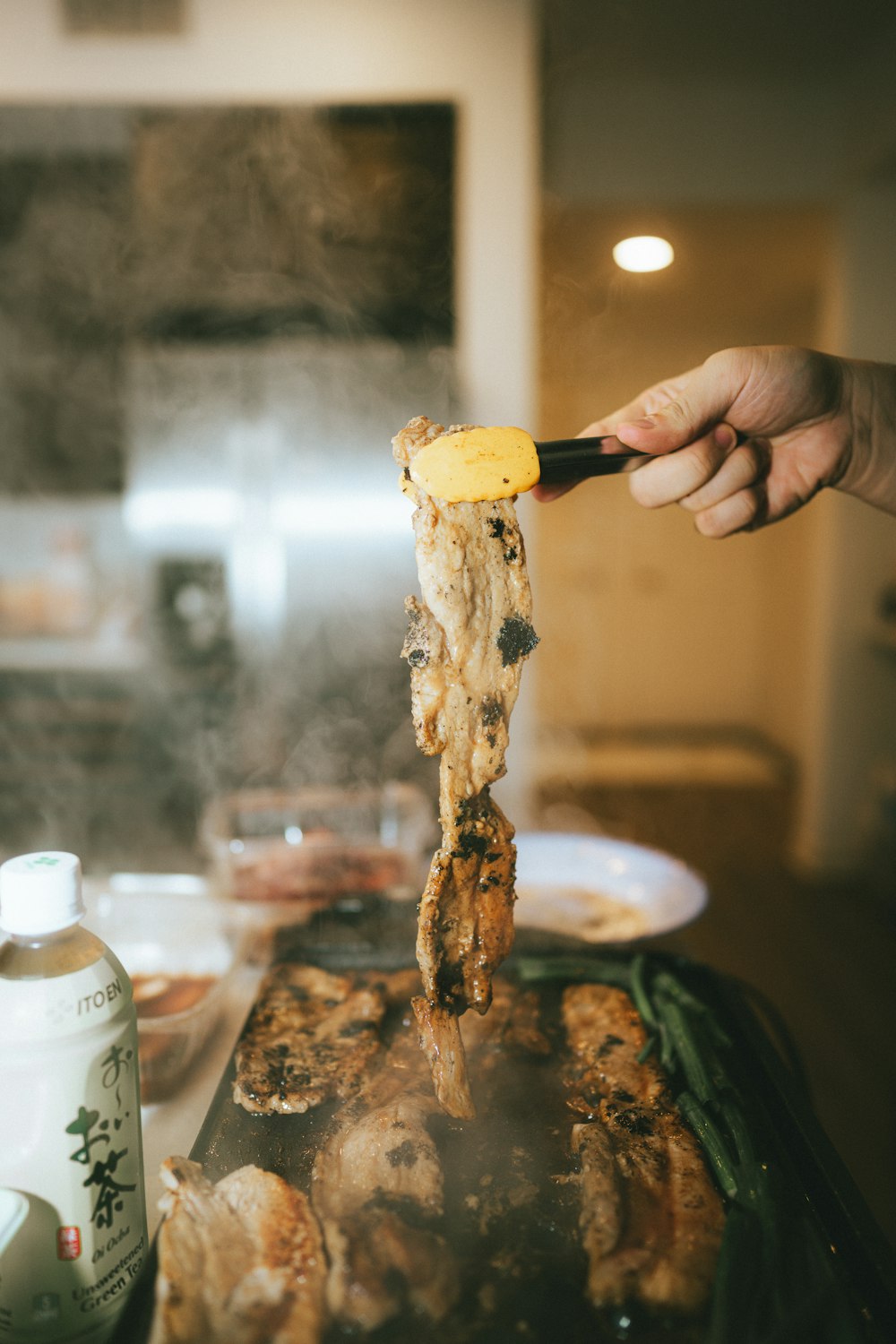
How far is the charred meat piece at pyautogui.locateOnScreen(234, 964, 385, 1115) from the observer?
0.90 meters

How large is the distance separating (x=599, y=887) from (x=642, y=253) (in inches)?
150

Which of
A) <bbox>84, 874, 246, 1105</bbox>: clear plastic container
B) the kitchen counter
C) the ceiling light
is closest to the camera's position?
<bbox>84, 874, 246, 1105</bbox>: clear plastic container

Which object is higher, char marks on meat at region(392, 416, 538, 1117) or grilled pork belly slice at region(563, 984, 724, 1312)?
char marks on meat at region(392, 416, 538, 1117)

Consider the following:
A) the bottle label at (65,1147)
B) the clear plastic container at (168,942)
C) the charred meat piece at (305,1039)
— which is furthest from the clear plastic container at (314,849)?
the bottle label at (65,1147)

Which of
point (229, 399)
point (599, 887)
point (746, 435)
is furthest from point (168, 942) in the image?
point (229, 399)

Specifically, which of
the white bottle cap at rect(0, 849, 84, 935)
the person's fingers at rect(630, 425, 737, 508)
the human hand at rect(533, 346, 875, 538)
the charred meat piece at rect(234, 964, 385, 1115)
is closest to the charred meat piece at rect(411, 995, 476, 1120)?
the charred meat piece at rect(234, 964, 385, 1115)

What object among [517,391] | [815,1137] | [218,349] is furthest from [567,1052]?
[218,349]

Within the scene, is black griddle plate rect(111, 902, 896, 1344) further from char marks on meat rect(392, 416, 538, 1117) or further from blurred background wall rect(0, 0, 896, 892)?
blurred background wall rect(0, 0, 896, 892)

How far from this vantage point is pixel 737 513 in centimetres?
139

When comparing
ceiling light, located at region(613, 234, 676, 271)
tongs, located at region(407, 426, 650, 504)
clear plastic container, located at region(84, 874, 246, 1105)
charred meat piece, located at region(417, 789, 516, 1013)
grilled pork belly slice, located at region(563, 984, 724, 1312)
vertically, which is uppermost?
ceiling light, located at region(613, 234, 676, 271)

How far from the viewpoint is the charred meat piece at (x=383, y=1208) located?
0.67 meters

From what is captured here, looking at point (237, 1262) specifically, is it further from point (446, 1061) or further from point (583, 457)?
point (583, 457)

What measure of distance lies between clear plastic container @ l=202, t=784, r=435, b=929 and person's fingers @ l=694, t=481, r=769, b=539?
78cm

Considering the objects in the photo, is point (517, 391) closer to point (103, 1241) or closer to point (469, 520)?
→ point (469, 520)
